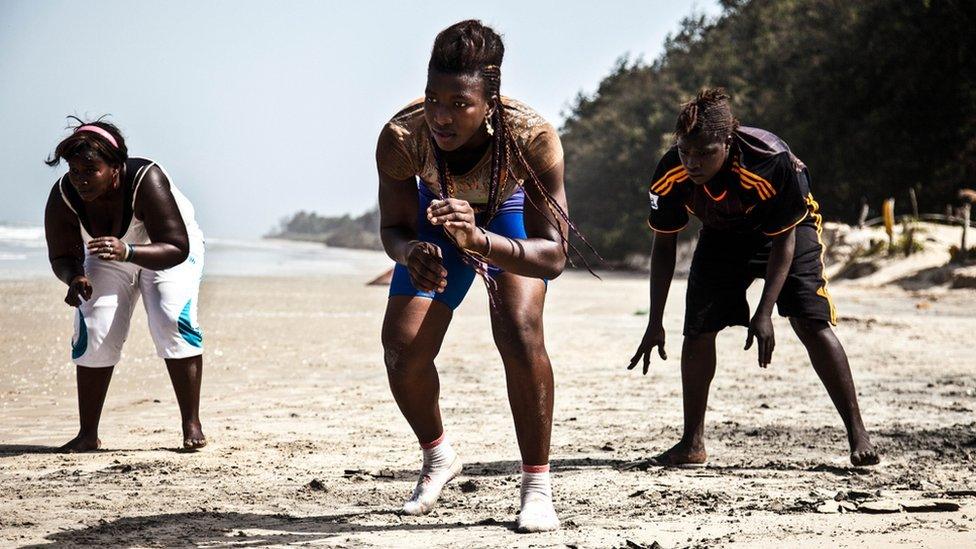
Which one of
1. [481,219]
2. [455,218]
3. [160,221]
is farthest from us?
[160,221]

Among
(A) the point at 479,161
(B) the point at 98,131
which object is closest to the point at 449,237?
(A) the point at 479,161

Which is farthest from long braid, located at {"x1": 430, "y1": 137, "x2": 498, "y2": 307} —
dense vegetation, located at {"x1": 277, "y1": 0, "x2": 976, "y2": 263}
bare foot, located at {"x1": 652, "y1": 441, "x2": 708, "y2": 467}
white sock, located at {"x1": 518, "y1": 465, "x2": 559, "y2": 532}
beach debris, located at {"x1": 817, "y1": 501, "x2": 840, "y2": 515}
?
dense vegetation, located at {"x1": 277, "y1": 0, "x2": 976, "y2": 263}

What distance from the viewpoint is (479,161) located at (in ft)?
13.6

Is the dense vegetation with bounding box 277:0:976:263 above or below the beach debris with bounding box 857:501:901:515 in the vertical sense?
above

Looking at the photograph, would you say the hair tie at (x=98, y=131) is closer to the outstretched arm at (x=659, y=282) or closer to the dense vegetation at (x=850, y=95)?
the outstretched arm at (x=659, y=282)

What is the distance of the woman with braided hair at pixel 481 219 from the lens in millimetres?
3887

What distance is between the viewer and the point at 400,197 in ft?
14.0

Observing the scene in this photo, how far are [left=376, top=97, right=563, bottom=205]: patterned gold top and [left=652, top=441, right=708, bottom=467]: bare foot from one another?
195 cm

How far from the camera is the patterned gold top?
13.5ft

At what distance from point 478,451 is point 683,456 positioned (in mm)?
1046

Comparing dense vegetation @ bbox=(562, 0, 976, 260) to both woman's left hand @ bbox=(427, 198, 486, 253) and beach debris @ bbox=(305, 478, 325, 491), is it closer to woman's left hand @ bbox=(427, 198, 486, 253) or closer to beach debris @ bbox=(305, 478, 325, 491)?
beach debris @ bbox=(305, 478, 325, 491)

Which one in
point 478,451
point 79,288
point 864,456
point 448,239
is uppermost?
point 448,239

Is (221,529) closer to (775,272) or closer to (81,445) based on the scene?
(81,445)

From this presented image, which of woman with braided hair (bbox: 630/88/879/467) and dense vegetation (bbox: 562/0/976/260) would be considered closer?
woman with braided hair (bbox: 630/88/879/467)
